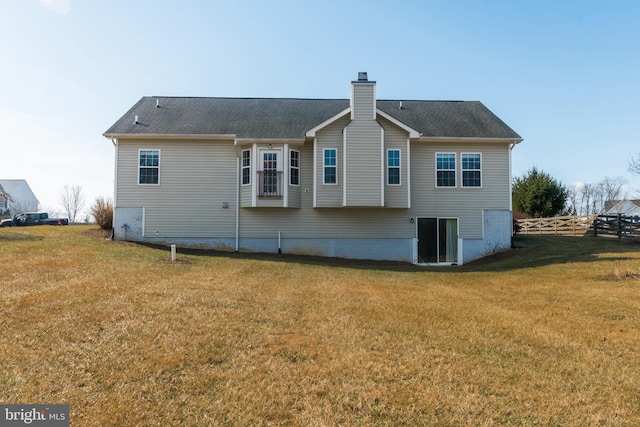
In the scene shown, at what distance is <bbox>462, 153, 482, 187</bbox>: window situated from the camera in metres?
17.5

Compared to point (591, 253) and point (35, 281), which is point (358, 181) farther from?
point (35, 281)

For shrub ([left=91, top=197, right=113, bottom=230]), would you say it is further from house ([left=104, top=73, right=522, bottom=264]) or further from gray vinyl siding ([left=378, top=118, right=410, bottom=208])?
gray vinyl siding ([left=378, top=118, right=410, bottom=208])

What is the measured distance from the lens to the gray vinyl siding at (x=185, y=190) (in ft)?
55.6

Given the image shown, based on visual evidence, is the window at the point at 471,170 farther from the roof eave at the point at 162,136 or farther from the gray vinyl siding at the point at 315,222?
the roof eave at the point at 162,136

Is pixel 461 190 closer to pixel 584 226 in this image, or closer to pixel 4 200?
pixel 584 226

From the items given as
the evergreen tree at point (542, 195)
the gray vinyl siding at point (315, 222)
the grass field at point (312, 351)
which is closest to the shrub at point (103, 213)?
the gray vinyl siding at point (315, 222)

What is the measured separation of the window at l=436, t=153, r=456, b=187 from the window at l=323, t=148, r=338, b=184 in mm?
4851

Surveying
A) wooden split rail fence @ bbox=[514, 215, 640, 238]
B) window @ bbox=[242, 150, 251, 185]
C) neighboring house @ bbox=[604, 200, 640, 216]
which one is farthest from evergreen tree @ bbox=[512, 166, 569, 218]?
neighboring house @ bbox=[604, 200, 640, 216]

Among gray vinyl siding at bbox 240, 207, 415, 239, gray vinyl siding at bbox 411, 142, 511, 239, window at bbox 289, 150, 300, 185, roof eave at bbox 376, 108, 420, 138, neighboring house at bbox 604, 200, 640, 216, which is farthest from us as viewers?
neighboring house at bbox 604, 200, 640, 216

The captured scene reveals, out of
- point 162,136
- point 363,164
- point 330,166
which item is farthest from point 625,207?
point 162,136

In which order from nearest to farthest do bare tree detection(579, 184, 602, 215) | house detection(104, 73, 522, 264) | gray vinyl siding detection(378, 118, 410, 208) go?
1. house detection(104, 73, 522, 264)
2. gray vinyl siding detection(378, 118, 410, 208)
3. bare tree detection(579, 184, 602, 215)

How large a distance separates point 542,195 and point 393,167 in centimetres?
2083

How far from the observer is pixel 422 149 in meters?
17.5

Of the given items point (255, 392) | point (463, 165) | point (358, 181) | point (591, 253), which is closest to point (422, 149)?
point (463, 165)
